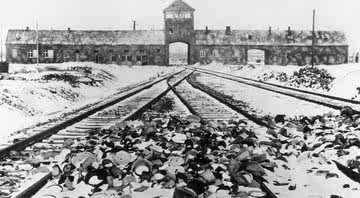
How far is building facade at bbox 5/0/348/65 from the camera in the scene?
7169 centimetres

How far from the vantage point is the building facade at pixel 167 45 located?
235ft

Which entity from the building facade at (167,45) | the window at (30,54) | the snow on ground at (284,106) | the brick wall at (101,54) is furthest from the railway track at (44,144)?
the window at (30,54)

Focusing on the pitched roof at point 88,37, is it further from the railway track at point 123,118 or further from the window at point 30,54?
the railway track at point 123,118

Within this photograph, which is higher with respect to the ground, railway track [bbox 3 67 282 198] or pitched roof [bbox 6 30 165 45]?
pitched roof [bbox 6 30 165 45]

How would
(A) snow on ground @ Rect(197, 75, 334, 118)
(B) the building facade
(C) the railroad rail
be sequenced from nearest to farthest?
1. (C) the railroad rail
2. (A) snow on ground @ Rect(197, 75, 334, 118)
3. (B) the building facade

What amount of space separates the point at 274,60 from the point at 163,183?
68.7 metres

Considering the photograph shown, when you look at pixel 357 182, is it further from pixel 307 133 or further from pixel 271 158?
pixel 307 133

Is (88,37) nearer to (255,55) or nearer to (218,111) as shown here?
(255,55)

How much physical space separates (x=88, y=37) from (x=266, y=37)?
27778 mm

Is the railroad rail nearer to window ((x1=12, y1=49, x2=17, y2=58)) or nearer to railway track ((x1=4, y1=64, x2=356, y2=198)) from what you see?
railway track ((x1=4, y1=64, x2=356, y2=198))

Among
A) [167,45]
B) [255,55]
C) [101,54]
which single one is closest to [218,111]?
[167,45]

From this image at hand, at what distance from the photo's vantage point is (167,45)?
71750 millimetres

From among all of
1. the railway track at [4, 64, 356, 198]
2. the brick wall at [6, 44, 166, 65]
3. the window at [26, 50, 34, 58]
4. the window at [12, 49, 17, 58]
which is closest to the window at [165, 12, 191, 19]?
the brick wall at [6, 44, 166, 65]

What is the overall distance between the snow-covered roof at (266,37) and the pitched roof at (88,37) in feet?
24.3
